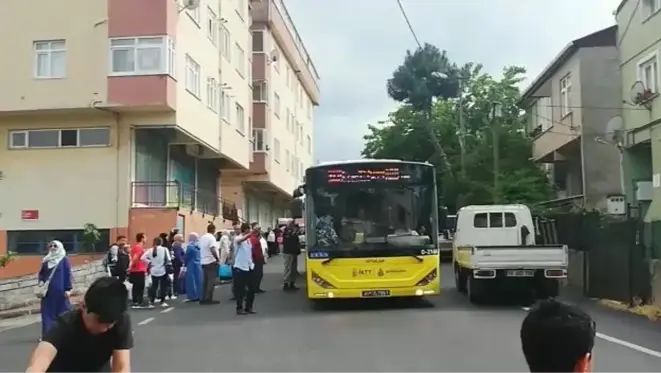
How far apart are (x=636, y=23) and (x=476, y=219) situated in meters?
9.34

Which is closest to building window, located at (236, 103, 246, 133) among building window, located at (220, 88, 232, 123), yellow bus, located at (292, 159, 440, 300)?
building window, located at (220, 88, 232, 123)

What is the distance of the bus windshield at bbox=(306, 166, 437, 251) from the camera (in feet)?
63.7

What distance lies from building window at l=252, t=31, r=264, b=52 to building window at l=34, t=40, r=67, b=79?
768 inches

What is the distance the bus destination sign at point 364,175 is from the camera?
20.0 m

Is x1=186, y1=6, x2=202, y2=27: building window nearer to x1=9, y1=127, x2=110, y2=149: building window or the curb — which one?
x1=9, y1=127, x2=110, y2=149: building window

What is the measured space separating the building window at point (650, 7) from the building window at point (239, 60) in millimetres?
20728

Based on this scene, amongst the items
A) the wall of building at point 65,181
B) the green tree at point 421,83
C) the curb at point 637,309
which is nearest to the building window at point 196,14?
the wall of building at point 65,181

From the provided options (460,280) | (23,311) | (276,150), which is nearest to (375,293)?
(460,280)

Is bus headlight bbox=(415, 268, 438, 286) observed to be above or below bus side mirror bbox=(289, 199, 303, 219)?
below

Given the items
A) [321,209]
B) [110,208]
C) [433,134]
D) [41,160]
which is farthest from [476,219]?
[433,134]

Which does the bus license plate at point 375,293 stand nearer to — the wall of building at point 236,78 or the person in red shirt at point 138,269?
the person in red shirt at point 138,269

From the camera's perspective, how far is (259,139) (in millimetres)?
50812

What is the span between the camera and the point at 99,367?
17.3ft

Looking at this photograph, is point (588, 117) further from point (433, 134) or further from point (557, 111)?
point (433, 134)
